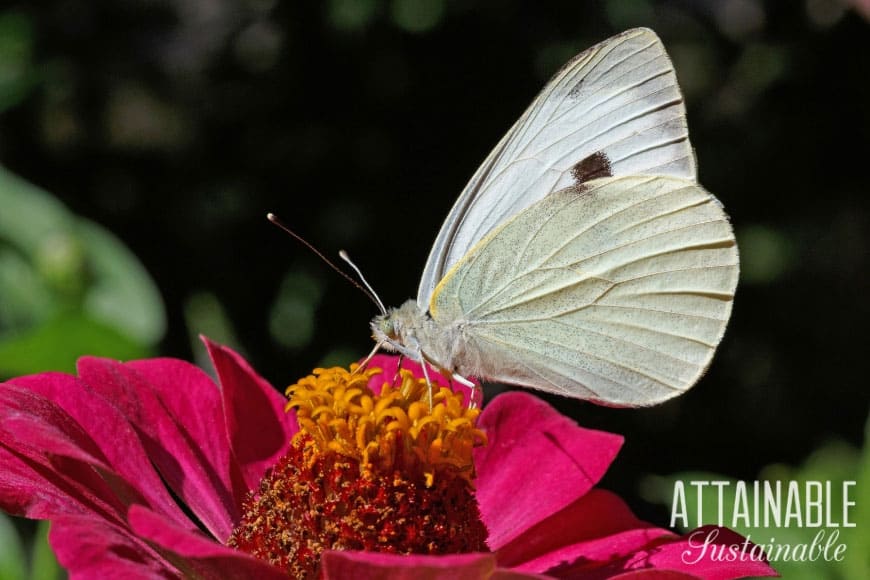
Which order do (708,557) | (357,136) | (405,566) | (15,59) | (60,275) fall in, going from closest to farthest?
(405,566), (708,557), (60,275), (15,59), (357,136)

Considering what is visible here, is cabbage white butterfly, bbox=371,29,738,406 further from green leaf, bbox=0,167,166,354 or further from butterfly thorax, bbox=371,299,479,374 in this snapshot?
green leaf, bbox=0,167,166,354

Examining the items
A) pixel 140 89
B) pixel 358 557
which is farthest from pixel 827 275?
pixel 358 557

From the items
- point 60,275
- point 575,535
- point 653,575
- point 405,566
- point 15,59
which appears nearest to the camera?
point 405,566

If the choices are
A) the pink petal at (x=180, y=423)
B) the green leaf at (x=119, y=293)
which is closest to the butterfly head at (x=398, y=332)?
the pink petal at (x=180, y=423)

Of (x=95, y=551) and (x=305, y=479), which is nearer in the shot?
(x=95, y=551)

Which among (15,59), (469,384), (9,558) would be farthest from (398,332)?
(15,59)

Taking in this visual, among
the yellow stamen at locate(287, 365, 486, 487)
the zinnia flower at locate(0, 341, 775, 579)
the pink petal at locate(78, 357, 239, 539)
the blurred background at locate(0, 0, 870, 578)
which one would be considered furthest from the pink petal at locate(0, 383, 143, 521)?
the blurred background at locate(0, 0, 870, 578)

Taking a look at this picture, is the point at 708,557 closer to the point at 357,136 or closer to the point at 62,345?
the point at 62,345
